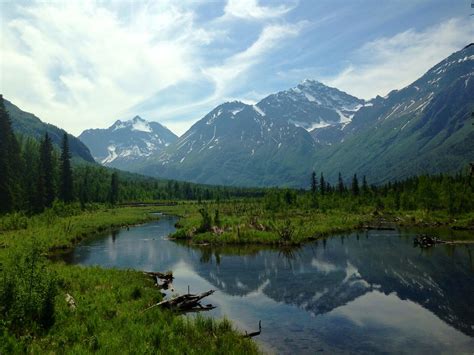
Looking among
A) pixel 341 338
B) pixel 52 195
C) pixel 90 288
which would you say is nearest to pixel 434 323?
pixel 341 338

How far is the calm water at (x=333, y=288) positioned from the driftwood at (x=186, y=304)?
1.41m

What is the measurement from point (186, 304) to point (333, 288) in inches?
639

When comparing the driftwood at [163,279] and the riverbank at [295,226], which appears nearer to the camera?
the driftwood at [163,279]

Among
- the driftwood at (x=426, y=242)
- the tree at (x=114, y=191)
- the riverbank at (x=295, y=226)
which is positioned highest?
the tree at (x=114, y=191)

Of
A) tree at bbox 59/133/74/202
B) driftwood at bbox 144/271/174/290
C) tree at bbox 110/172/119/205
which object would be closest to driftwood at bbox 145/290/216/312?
driftwood at bbox 144/271/174/290

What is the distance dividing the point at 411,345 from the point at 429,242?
142ft

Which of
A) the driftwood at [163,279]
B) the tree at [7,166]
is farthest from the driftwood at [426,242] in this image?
the tree at [7,166]

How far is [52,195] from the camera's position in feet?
386

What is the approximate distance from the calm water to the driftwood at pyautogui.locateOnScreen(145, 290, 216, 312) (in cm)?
141

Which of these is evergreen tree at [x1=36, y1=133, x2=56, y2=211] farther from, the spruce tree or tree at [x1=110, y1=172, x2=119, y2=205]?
tree at [x1=110, y1=172, x2=119, y2=205]

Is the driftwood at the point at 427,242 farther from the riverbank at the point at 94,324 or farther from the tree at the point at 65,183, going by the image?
the tree at the point at 65,183

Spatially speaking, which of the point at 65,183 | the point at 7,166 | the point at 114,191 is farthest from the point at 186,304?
the point at 114,191

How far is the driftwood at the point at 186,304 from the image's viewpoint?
101 feet

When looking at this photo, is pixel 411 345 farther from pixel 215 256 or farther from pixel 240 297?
pixel 215 256
